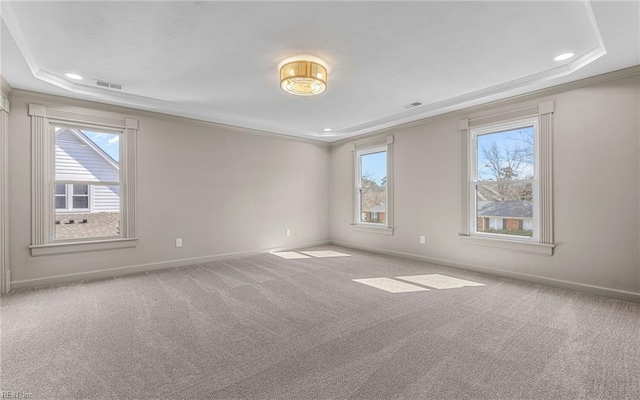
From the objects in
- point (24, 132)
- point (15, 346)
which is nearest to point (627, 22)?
point (15, 346)

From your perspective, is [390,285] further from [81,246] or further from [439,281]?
[81,246]

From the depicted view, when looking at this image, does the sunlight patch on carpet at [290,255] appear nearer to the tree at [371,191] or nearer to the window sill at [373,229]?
the window sill at [373,229]

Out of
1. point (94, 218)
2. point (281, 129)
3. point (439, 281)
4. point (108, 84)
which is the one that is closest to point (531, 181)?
point (439, 281)

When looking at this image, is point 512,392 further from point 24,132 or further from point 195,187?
point 24,132

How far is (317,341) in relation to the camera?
2197mm

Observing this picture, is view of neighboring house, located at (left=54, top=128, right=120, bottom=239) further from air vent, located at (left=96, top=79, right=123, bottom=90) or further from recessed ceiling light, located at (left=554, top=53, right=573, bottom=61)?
recessed ceiling light, located at (left=554, top=53, right=573, bottom=61)

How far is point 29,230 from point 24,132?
3.93 ft

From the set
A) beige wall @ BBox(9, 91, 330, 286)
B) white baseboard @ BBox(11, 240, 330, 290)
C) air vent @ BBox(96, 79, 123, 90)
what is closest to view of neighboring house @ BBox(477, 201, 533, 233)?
beige wall @ BBox(9, 91, 330, 286)

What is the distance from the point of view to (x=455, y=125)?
4.43 meters

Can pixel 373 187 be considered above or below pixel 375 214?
above

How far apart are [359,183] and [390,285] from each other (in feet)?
9.47

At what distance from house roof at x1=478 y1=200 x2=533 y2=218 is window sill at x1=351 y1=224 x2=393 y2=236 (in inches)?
64.0

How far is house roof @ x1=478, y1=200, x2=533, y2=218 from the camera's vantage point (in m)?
3.78

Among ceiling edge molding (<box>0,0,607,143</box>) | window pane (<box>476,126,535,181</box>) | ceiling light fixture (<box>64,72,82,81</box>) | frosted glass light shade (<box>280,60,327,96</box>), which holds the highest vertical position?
ceiling light fixture (<box>64,72,82,81</box>)
